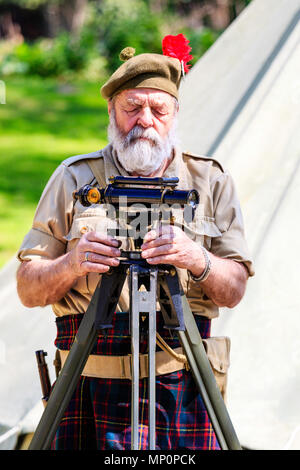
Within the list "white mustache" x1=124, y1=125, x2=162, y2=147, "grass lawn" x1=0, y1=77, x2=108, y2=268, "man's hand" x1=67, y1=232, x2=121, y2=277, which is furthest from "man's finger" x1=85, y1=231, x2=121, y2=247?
"grass lawn" x1=0, y1=77, x2=108, y2=268

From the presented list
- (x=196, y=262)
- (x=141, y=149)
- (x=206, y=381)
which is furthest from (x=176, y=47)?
(x=206, y=381)

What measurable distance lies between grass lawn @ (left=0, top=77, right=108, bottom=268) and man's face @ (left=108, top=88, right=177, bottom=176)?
163 inches

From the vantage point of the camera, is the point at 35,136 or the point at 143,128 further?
the point at 35,136

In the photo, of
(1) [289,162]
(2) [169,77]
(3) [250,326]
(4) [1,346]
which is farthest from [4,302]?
(2) [169,77]

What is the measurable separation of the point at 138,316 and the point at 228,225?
474 millimetres

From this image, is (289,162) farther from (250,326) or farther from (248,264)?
(248,264)

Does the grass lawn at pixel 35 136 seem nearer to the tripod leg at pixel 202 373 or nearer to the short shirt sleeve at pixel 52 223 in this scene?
the short shirt sleeve at pixel 52 223

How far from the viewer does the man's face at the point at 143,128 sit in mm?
2016

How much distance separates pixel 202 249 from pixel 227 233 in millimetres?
187

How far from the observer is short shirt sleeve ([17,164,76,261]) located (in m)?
2.05

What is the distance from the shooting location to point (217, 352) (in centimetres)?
211

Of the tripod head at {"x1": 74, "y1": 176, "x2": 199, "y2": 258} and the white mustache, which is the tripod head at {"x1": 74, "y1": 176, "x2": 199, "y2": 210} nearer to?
the tripod head at {"x1": 74, "y1": 176, "x2": 199, "y2": 258}

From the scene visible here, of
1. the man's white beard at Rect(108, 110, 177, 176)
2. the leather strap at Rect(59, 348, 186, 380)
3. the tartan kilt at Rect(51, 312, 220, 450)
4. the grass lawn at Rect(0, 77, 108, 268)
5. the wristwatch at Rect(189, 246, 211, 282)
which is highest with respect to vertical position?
the grass lawn at Rect(0, 77, 108, 268)

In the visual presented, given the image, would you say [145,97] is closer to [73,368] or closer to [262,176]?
[73,368]
